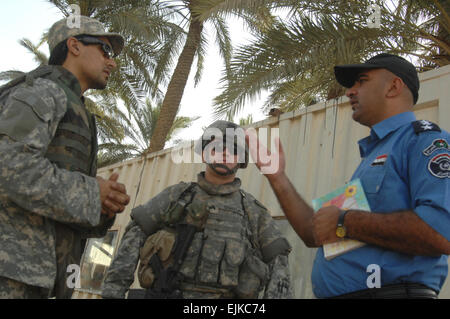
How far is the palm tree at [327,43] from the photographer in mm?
5039

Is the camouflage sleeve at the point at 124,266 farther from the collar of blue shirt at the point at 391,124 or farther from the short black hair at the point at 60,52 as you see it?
the collar of blue shirt at the point at 391,124

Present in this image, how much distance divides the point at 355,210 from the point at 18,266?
133 cm

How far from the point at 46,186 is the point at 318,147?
9.49ft

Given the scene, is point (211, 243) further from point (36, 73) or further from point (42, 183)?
point (36, 73)

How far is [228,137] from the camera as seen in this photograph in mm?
2617

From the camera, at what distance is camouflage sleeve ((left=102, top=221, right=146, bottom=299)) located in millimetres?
2189

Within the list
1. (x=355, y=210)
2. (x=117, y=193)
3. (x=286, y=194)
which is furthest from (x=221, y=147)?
(x=355, y=210)

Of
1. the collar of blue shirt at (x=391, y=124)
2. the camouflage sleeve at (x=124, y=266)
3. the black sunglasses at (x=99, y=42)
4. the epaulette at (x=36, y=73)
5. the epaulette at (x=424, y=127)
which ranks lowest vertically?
the camouflage sleeve at (x=124, y=266)

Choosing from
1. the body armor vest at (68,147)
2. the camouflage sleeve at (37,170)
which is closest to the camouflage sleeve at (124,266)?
the body armor vest at (68,147)

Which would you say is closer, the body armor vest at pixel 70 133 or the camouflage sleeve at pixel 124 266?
the body armor vest at pixel 70 133

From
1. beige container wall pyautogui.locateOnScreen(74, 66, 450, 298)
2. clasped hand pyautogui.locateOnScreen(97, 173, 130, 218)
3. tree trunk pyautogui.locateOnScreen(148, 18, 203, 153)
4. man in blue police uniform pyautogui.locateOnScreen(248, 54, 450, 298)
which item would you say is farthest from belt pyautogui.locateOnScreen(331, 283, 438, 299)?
tree trunk pyautogui.locateOnScreen(148, 18, 203, 153)

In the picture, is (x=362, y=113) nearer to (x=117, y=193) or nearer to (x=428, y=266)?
(x=428, y=266)

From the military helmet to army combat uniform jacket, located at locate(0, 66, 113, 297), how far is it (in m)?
0.96

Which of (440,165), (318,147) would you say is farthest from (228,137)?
(318,147)
